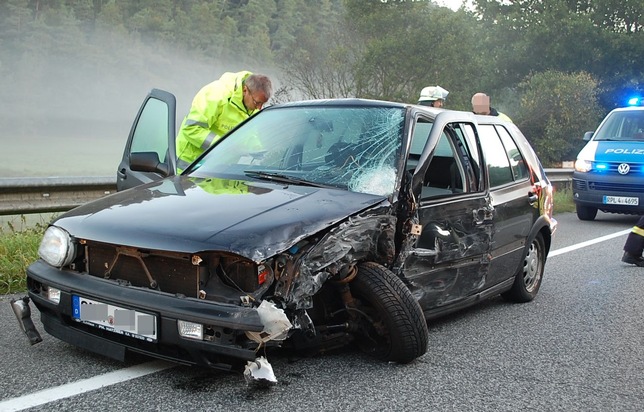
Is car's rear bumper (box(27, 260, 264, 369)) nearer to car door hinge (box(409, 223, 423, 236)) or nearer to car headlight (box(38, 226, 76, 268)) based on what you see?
car headlight (box(38, 226, 76, 268))

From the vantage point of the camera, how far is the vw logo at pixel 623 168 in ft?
38.7

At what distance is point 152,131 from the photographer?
17.7ft

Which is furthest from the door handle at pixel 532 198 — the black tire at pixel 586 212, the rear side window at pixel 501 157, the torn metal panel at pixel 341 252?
the black tire at pixel 586 212

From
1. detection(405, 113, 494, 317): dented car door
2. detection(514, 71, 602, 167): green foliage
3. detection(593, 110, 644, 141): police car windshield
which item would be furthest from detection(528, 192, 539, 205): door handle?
detection(514, 71, 602, 167): green foliage

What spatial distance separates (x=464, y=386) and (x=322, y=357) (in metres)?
0.78

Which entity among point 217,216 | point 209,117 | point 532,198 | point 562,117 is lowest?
A: point 532,198

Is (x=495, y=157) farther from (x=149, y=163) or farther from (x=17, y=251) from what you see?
(x=17, y=251)

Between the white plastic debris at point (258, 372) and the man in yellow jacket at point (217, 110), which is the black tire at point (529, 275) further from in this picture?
the white plastic debris at point (258, 372)

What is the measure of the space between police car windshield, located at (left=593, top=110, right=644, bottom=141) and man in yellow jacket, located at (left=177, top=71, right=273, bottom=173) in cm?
786

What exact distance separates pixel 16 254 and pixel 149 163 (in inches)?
73.8

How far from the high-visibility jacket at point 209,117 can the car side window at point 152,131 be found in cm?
80

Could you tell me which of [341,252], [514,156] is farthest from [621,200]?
[341,252]

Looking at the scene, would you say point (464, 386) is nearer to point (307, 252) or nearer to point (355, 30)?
point (307, 252)

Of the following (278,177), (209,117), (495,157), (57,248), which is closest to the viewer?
(57,248)
